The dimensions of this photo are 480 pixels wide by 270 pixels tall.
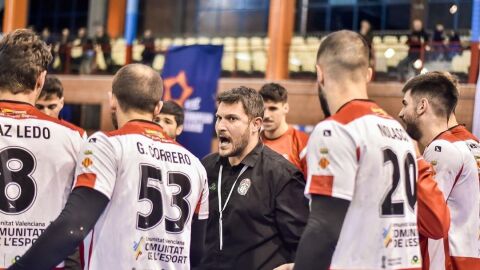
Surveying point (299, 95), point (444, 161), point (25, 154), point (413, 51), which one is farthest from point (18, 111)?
point (299, 95)

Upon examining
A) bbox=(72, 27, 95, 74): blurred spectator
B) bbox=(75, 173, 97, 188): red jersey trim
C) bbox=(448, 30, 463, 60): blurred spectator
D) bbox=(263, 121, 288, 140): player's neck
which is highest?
bbox=(448, 30, 463, 60): blurred spectator

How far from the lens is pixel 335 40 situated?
11.3ft

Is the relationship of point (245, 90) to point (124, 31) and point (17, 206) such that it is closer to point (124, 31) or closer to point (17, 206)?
point (17, 206)

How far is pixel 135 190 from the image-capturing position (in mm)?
3750

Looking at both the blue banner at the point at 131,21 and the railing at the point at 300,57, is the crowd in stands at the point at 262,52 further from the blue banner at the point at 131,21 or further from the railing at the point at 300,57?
the blue banner at the point at 131,21

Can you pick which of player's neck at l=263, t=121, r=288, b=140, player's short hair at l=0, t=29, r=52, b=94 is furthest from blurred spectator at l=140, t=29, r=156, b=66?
player's short hair at l=0, t=29, r=52, b=94

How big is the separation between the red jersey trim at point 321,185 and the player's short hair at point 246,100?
1.85m

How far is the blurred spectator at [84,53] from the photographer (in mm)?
22328

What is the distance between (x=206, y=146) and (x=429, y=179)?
536 cm

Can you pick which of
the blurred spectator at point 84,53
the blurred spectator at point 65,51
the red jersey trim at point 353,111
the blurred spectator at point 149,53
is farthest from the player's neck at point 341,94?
the blurred spectator at point 65,51

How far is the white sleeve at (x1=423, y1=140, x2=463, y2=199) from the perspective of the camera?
4.91 meters

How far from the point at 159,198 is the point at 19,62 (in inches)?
39.8

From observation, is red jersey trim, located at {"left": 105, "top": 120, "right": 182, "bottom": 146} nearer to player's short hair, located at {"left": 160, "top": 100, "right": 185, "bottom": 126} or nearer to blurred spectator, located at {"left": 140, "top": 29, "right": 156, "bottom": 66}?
player's short hair, located at {"left": 160, "top": 100, "right": 185, "bottom": 126}

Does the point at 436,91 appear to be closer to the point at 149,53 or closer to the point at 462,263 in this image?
the point at 462,263
